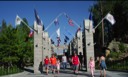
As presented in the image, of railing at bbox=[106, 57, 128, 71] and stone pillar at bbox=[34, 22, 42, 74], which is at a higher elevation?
stone pillar at bbox=[34, 22, 42, 74]

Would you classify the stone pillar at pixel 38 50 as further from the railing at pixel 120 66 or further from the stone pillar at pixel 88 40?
the railing at pixel 120 66

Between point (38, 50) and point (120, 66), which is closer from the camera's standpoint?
point (38, 50)

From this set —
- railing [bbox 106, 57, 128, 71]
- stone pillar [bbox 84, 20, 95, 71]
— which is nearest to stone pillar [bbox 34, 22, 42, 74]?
stone pillar [bbox 84, 20, 95, 71]

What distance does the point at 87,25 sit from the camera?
3073 cm

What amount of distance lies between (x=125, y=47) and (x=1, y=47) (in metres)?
22.4

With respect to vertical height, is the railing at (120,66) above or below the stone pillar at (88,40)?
below

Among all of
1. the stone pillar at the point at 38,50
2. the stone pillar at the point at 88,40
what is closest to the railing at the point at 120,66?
the stone pillar at the point at 88,40

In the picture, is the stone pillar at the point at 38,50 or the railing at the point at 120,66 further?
the railing at the point at 120,66

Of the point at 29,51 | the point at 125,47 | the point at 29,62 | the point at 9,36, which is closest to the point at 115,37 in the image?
the point at 125,47

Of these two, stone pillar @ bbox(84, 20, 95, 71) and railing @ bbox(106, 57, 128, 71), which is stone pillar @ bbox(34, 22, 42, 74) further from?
railing @ bbox(106, 57, 128, 71)

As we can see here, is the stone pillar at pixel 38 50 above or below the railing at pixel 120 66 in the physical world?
above

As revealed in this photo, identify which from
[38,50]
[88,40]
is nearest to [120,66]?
[88,40]

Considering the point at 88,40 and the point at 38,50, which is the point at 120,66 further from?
the point at 38,50

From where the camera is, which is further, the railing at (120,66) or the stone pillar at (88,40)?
the railing at (120,66)
